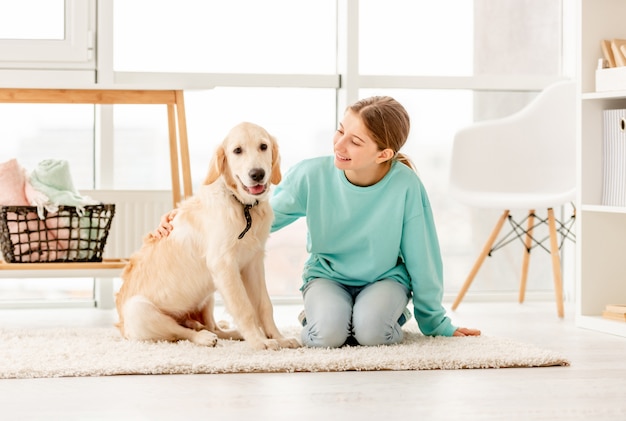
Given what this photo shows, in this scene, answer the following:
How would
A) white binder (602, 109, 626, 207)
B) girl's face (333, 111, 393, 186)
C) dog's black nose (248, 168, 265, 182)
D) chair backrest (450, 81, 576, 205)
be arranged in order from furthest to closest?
1. chair backrest (450, 81, 576, 205)
2. white binder (602, 109, 626, 207)
3. girl's face (333, 111, 393, 186)
4. dog's black nose (248, 168, 265, 182)

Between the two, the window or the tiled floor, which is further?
the window

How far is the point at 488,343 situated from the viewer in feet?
8.64

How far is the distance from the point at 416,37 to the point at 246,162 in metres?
1.93

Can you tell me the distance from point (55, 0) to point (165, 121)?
653 millimetres

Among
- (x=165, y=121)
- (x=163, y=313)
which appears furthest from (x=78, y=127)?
(x=163, y=313)

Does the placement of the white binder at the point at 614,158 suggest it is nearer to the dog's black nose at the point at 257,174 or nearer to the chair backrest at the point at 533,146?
the chair backrest at the point at 533,146

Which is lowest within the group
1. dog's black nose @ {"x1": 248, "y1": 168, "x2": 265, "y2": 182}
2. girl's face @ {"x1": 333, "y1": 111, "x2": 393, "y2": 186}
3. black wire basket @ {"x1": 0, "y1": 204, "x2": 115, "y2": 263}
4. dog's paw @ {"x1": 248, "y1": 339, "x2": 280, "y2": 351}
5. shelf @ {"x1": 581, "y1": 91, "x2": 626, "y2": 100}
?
dog's paw @ {"x1": 248, "y1": 339, "x2": 280, "y2": 351}

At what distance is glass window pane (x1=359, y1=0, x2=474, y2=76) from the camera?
4.12 m

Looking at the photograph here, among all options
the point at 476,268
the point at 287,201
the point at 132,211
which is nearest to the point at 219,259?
the point at 287,201

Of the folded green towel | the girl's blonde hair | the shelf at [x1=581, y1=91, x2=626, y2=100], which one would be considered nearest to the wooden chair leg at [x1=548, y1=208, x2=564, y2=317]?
the shelf at [x1=581, y1=91, x2=626, y2=100]

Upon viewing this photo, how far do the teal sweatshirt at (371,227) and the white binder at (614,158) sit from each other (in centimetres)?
79

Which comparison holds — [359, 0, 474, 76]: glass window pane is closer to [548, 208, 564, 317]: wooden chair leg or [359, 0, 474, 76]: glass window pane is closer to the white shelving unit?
[548, 208, 564, 317]: wooden chair leg

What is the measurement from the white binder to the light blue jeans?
916 mm

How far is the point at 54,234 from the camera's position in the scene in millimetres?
3043
